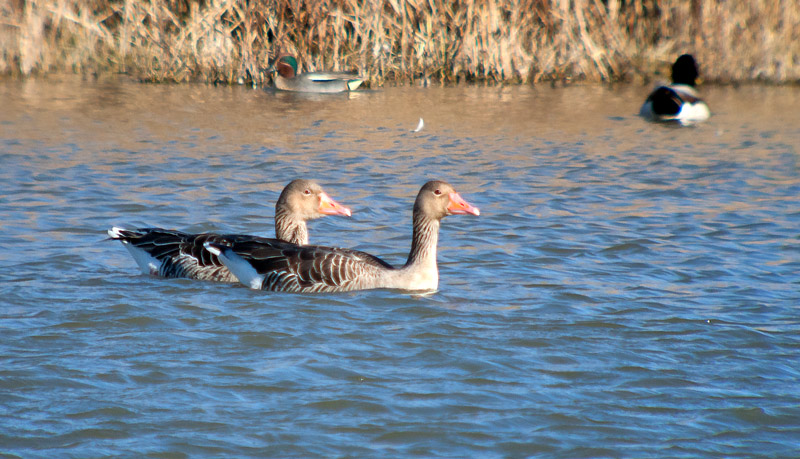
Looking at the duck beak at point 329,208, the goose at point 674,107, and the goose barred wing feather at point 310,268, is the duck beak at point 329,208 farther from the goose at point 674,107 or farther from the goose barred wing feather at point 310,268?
the goose at point 674,107

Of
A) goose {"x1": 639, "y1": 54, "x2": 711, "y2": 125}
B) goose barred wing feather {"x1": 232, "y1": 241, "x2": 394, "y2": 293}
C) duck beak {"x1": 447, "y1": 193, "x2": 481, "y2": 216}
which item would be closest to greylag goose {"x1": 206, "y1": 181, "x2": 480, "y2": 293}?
goose barred wing feather {"x1": 232, "y1": 241, "x2": 394, "y2": 293}

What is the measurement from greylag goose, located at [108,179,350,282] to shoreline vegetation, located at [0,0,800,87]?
44.7 feet

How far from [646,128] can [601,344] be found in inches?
503

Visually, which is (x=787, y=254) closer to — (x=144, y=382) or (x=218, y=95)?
(x=144, y=382)

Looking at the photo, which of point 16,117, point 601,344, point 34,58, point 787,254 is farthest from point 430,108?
point 601,344

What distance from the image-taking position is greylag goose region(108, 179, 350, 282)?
8594 millimetres

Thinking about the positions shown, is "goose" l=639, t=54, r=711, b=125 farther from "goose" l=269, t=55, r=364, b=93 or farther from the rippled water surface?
"goose" l=269, t=55, r=364, b=93

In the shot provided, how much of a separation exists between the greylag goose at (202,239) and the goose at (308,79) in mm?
13330

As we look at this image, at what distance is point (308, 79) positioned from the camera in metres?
22.3

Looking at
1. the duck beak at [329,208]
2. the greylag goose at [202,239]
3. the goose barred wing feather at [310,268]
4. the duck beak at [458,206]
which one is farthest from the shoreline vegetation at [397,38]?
the goose barred wing feather at [310,268]

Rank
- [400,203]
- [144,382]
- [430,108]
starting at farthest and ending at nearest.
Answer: [430,108], [400,203], [144,382]

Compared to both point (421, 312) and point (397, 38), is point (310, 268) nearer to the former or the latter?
point (421, 312)

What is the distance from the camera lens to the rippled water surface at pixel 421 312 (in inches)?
210

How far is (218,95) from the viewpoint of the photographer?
70.9 ft
